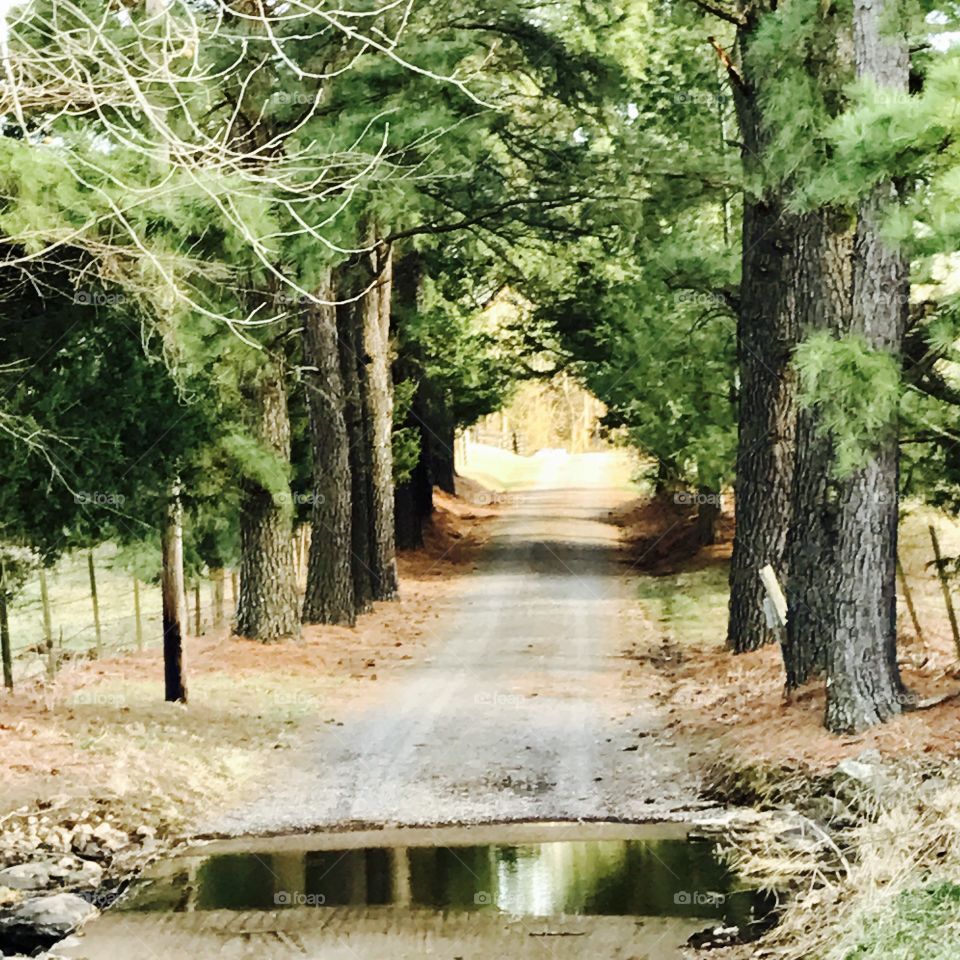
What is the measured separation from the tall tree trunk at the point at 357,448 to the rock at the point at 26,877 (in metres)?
12.6

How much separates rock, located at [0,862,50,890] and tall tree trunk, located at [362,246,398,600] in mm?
14286

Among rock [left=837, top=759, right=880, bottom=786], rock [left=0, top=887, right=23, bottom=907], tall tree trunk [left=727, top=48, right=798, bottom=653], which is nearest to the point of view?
rock [left=0, top=887, right=23, bottom=907]

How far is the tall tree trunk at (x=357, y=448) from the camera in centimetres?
2156

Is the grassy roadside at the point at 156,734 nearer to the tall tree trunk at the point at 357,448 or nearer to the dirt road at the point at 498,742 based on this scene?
the dirt road at the point at 498,742

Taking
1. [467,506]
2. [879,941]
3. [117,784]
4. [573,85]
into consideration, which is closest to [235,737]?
[117,784]

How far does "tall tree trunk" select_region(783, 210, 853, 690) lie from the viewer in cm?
1159

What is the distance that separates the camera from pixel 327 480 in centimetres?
1969

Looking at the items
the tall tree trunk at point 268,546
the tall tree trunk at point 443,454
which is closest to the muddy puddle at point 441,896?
the tall tree trunk at point 268,546

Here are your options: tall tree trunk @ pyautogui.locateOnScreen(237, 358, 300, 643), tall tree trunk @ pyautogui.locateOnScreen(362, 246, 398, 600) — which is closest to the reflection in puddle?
tall tree trunk @ pyautogui.locateOnScreen(237, 358, 300, 643)

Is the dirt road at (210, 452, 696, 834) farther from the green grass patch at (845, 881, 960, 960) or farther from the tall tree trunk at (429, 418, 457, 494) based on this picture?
the tall tree trunk at (429, 418, 457, 494)

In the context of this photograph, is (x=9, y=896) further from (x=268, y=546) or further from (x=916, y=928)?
(x=268, y=546)

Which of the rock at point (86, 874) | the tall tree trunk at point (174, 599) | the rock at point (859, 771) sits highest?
the tall tree trunk at point (174, 599)

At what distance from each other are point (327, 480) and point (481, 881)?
38.4ft

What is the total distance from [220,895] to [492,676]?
842 cm
